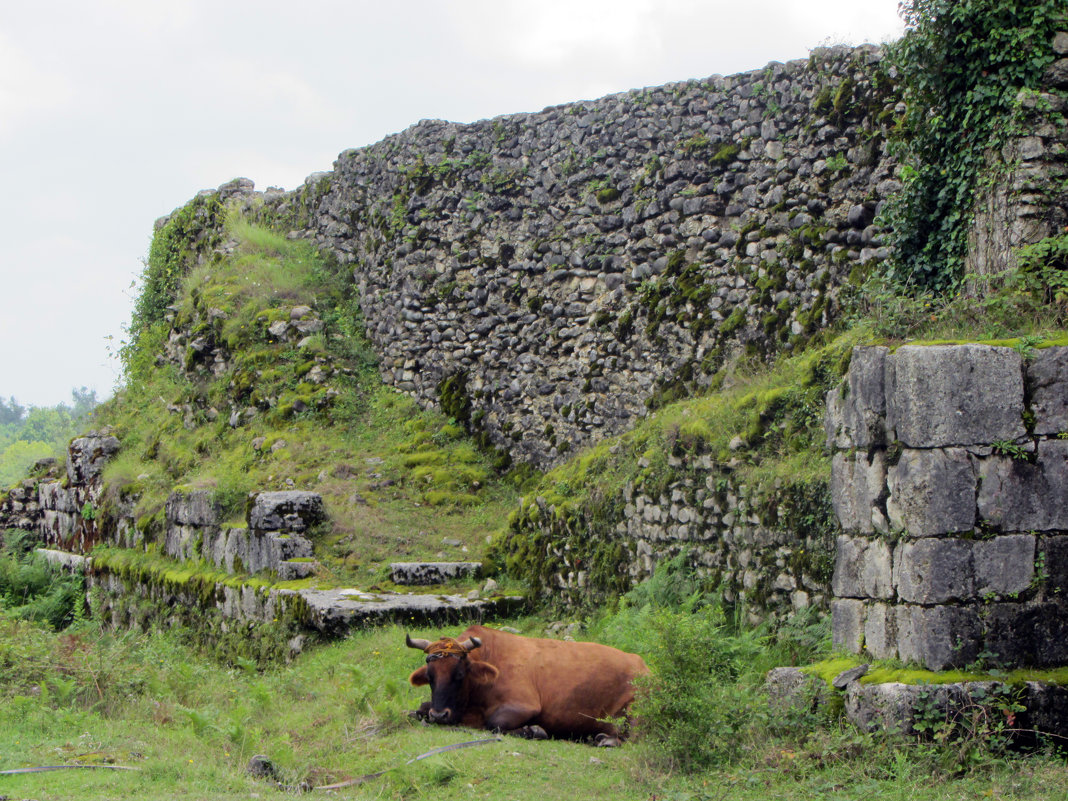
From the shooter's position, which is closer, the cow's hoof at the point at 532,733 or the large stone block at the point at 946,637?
the large stone block at the point at 946,637

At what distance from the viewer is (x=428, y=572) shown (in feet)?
37.7

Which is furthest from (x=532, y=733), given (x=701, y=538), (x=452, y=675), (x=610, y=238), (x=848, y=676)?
(x=610, y=238)

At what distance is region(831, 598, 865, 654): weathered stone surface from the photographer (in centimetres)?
630

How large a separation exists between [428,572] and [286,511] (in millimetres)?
2115

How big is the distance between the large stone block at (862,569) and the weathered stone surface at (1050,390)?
1.22 metres

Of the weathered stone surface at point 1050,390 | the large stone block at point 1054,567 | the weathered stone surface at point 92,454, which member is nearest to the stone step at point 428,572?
the large stone block at point 1054,567

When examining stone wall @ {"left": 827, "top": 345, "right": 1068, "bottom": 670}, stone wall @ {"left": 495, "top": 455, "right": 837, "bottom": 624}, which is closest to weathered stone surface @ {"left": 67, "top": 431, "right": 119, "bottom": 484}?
stone wall @ {"left": 495, "top": 455, "right": 837, "bottom": 624}

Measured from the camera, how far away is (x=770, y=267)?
1092 centimetres

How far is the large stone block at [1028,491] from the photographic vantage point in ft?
18.8

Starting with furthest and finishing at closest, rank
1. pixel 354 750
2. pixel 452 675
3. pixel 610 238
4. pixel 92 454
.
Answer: pixel 92 454 < pixel 610 238 < pixel 452 675 < pixel 354 750

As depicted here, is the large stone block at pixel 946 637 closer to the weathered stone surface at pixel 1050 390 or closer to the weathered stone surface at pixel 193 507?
the weathered stone surface at pixel 1050 390

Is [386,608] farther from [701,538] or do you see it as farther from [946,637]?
[946,637]

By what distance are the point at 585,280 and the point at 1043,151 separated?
24.3 feet

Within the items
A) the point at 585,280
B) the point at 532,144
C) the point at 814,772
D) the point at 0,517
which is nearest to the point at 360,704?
the point at 814,772
